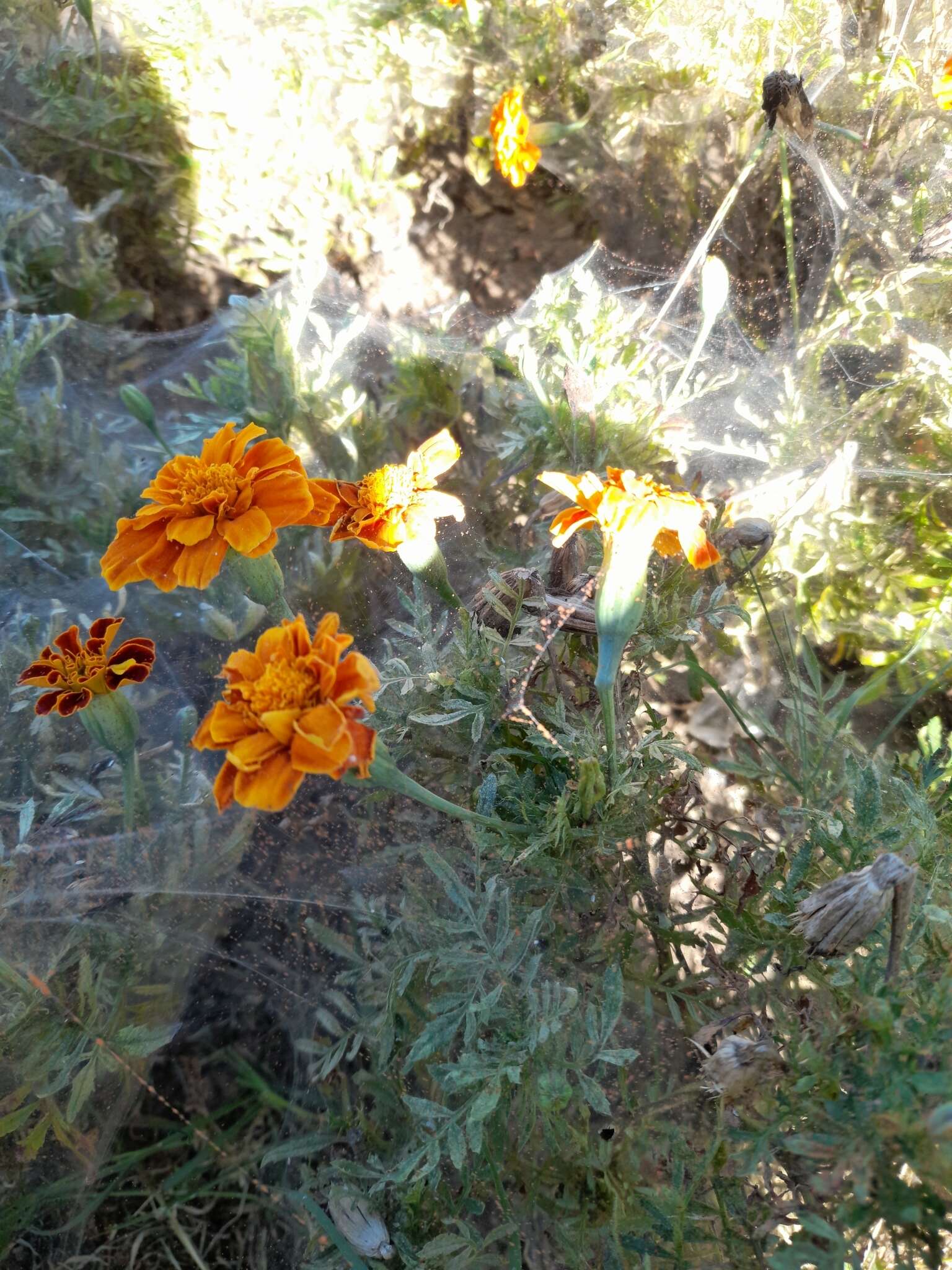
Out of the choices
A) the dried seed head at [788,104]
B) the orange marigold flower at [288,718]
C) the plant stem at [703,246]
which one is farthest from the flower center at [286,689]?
the dried seed head at [788,104]

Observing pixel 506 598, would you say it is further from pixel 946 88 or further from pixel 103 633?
pixel 946 88

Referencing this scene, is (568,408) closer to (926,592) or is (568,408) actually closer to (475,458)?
(475,458)

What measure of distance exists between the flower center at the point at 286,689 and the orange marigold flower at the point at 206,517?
240 millimetres

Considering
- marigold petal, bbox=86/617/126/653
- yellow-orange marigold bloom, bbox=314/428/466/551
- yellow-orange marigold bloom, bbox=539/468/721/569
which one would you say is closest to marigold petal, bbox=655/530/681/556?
yellow-orange marigold bloom, bbox=539/468/721/569

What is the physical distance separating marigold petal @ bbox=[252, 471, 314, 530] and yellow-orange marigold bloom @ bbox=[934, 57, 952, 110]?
5.29 feet

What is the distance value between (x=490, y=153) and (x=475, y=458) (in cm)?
130

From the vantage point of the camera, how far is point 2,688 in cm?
168

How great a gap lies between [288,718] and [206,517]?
1.38ft

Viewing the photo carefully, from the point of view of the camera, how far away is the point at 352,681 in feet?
3.07

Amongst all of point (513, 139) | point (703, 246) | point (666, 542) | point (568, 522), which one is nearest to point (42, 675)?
point (568, 522)

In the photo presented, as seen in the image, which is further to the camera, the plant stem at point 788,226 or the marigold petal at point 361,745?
the plant stem at point 788,226

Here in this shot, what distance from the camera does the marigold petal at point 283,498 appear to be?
3.81 ft

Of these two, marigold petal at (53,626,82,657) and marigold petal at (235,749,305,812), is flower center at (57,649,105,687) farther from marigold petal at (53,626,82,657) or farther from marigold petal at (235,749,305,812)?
marigold petal at (235,749,305,812)

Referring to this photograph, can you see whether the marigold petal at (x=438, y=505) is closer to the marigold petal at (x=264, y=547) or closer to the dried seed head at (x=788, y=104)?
the marigold petal at (x=264, y=547)
